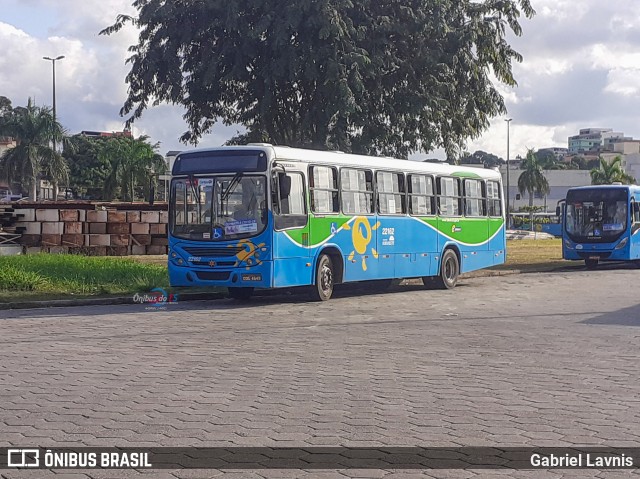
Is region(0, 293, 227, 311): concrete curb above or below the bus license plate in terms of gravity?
below

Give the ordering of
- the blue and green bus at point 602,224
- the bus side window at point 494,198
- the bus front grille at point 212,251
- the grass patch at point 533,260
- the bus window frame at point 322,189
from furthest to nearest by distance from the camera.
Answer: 1. the blue and green bus at point 602,224
2. the grass patch at point 533,260
3. the bus side window at point 494,198
4. the bus window frame at point 322,189
5. the bus front grille at point 212,251

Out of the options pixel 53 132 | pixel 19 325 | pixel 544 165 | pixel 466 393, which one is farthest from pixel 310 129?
pixel 544 165

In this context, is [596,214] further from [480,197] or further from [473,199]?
[473,199]

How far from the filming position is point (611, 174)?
95.3 meters

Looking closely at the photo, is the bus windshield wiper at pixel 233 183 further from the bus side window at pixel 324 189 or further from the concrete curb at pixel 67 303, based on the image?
the concrete curb at pixel 67 303

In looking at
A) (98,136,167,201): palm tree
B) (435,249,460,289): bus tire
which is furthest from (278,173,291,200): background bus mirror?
(98,136,167,201): palm tree

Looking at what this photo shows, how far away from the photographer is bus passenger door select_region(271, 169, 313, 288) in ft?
62.3

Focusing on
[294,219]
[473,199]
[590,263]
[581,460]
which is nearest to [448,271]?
[473,199]

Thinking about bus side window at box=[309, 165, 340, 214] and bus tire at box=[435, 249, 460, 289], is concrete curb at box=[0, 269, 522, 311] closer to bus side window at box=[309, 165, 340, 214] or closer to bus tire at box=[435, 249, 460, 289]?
bus side window at box=[309, 165, 340, 214]

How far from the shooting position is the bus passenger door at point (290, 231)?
18984 mm

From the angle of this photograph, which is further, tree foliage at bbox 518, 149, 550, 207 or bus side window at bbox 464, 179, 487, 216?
tree foliage at bbox 518, 149, 550, 207

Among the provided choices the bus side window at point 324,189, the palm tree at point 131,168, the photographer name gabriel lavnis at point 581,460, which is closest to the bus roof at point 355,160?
the bus side window at point 324,189

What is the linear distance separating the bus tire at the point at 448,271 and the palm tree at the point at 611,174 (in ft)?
230

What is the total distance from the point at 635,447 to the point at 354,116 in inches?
930
